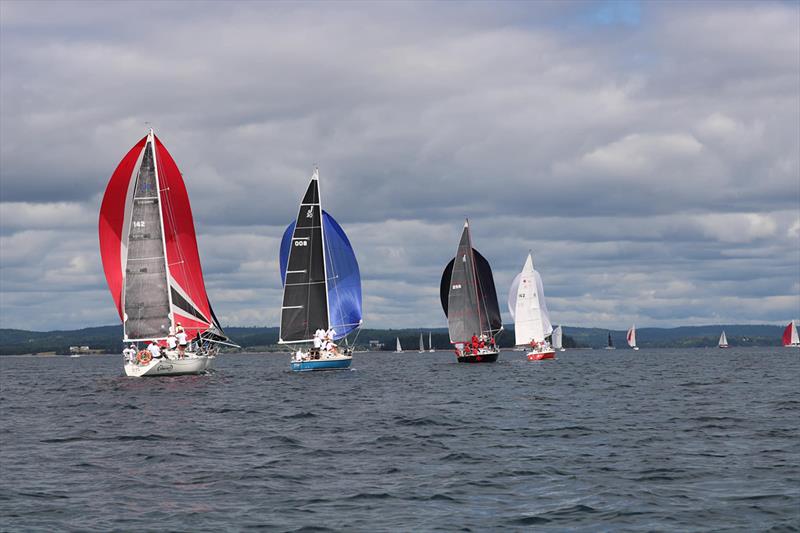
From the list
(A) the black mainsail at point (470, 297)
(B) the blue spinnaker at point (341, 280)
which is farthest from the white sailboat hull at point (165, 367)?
(A) the black mainsail at point (470, 297)

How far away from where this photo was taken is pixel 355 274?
71375 millimetres

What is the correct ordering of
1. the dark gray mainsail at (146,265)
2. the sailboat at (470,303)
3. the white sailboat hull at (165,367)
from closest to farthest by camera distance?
1. the white sailboat hull at (165,367)
2. the dark gray mainsail at (146,265)
3. the sailboat at (470,303)

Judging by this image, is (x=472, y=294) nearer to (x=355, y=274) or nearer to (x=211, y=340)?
(x=355, y=274)

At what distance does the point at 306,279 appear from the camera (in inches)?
2719

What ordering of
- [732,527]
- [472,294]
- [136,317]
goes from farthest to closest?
[472,294] → [136,317] → [732,527]

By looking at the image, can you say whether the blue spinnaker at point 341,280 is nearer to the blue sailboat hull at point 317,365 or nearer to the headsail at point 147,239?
the blue sailboat hull at point 317,365

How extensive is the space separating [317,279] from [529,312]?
116 feet

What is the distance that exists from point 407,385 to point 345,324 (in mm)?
13319

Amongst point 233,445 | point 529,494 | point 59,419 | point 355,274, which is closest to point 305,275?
point 355,274

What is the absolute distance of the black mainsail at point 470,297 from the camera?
84562 millimetres

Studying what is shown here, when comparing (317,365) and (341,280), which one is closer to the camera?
(317,365)

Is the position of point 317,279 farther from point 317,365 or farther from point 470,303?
point 470,303

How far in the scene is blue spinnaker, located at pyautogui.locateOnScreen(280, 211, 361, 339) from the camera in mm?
70438

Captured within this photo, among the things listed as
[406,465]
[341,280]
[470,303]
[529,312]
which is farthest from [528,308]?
[406,465]
